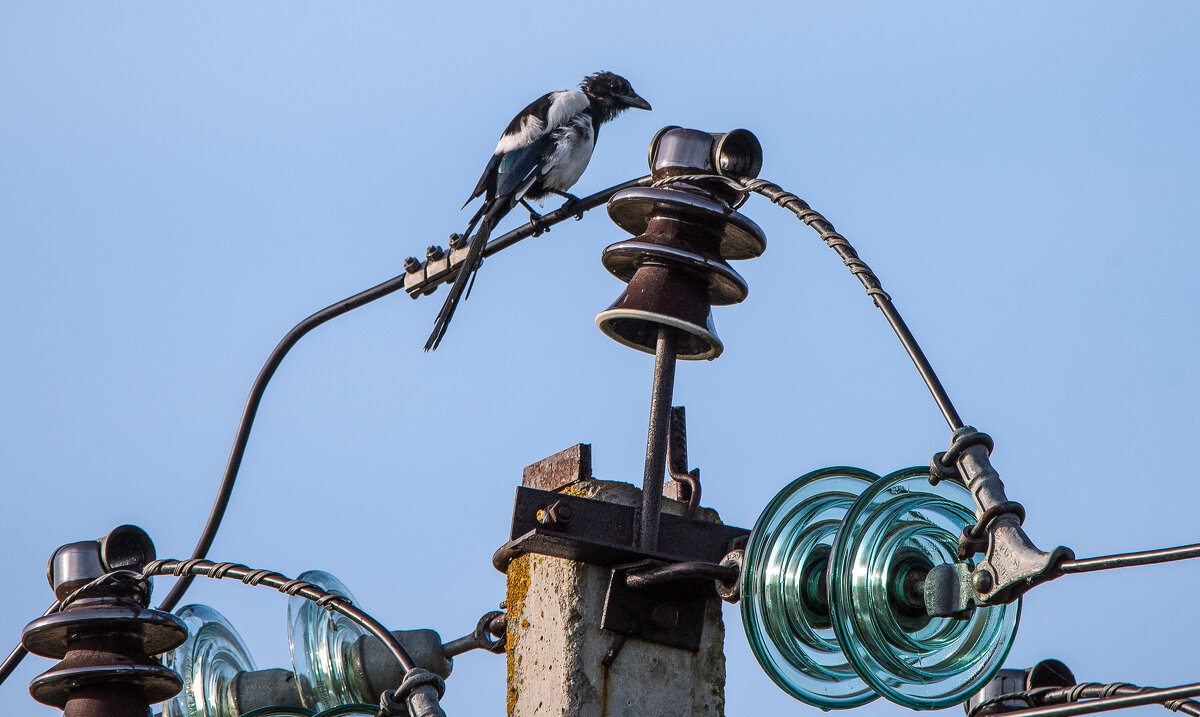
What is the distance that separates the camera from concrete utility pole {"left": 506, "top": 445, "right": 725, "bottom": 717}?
8.99 ft

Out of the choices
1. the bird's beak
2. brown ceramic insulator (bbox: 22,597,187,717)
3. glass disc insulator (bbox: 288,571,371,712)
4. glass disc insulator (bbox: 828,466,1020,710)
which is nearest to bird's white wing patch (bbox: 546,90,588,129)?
the bird's beak

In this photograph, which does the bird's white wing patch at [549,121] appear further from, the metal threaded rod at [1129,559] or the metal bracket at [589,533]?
the metal threaded rod at [1129,559]

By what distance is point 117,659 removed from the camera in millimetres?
3115

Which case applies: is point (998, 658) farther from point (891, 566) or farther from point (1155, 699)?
point (1155, 699)

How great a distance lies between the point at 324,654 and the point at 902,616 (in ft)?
5.65

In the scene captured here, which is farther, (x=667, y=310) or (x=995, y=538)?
(x=667, y=310)

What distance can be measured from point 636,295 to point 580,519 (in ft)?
1.61

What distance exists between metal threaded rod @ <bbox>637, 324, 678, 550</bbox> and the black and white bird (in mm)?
3582

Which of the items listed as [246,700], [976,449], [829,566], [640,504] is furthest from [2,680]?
[976,449]

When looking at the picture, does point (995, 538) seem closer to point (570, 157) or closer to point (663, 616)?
point (663, 616)

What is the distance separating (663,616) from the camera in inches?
110

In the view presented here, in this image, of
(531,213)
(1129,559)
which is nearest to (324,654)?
(1129,559)

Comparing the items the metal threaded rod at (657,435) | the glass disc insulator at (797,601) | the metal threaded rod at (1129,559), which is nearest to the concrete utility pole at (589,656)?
the metal threaded rod at (657,435)

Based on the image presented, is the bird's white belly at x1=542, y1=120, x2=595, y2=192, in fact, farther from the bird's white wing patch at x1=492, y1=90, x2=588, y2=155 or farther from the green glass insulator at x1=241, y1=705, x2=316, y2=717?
the green glass insulator at x1=241, y1=705, x2=316, y2=717
